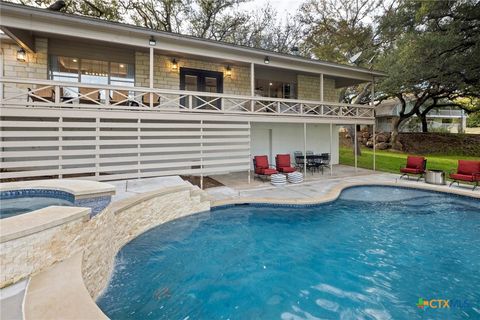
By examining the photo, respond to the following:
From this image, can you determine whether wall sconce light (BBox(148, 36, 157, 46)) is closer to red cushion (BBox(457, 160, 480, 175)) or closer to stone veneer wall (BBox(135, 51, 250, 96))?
stone veneer wall (BBox(135, 51, 250, 96))

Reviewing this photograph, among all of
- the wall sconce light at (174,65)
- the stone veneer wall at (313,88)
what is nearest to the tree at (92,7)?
the wall sconce light at (174,65)

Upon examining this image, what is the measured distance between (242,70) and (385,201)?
904cm

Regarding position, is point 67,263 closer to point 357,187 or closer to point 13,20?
point 13,20

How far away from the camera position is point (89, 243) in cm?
376

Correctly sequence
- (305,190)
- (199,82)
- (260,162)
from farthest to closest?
(199,82) < (260,162) < (305,190)

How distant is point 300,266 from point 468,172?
9.82m

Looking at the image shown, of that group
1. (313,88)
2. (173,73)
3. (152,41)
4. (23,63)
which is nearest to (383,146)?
(313,88)

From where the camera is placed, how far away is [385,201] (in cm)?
871

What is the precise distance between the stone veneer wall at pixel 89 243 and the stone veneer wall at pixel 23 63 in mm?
7436

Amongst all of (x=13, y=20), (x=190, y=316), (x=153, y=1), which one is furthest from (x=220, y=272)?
(x=153, y=1)

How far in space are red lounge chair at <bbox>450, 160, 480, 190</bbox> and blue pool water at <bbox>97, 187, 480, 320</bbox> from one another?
2.84 meters

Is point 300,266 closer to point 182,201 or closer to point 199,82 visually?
point 182,201

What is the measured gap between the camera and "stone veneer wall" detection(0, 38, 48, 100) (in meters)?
8.93
